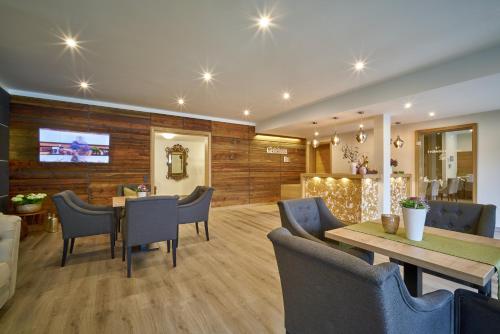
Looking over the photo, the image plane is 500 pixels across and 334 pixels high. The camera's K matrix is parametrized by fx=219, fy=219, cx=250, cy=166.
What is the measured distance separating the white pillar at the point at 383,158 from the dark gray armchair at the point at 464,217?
250cm

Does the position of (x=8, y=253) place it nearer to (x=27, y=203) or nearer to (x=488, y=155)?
(x=27, y=203)

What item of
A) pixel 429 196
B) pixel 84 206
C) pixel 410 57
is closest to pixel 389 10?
pixel 410 57

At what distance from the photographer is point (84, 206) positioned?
3406mm

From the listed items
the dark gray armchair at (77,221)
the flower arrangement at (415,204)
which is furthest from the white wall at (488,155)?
the dark gray armchair at (77,221)

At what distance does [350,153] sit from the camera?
708 centimetres

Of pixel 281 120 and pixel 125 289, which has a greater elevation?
pixel 281 120

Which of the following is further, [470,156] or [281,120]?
[281,120]

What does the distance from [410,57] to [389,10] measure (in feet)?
3.86

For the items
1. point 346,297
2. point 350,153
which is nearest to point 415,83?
point 346,297

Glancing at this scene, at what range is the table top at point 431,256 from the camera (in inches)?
42.1

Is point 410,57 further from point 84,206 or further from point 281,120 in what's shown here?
point 84,206

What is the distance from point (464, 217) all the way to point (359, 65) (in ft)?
7.52

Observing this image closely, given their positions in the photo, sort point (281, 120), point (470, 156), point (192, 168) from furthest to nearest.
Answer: point (192, 168) < point (281, 120) < point (470, 156)

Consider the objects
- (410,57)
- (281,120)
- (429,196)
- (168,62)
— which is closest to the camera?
(410,57)
